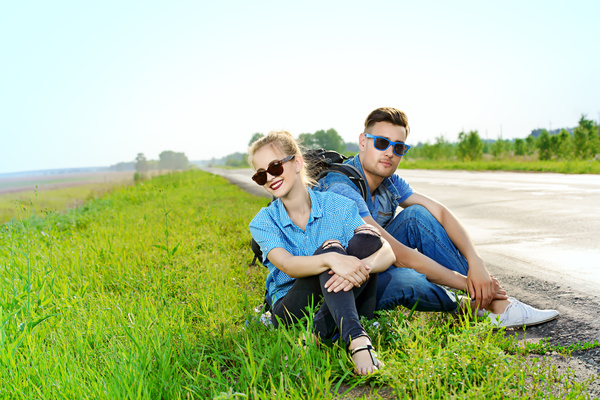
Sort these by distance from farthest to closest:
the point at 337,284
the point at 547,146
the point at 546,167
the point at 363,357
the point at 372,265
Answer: the point at 547,146, the point at 546,167, the point at 372,265, the point at 337,284, the point at 363,357

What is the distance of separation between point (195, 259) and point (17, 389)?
256cm

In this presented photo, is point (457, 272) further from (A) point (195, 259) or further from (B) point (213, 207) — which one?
(B) point (213, 207)

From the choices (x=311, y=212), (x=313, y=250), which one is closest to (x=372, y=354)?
(x=313, y=250)

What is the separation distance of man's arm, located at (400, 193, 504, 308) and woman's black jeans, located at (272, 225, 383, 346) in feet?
2.57

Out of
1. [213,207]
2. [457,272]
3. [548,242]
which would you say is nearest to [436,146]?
[213,207]

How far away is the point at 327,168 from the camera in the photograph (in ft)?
9.91

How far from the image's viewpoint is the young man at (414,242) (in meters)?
2.56

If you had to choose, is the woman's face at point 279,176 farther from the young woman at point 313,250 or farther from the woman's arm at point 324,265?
the woman's arm at point 324,265

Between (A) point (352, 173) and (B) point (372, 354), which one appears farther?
(A) point (352, 173)

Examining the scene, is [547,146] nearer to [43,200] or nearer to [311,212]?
[43,200]

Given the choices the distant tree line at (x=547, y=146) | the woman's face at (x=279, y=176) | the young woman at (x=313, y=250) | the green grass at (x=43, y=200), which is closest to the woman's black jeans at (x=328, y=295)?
the young woman at (x=313, y=250)

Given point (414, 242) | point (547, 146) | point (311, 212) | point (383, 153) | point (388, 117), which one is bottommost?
point (414, 242)

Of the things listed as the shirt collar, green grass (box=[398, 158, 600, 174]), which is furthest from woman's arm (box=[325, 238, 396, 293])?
green grass (box=[398, 158, 600, 174])

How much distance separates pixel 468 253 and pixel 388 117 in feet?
3.68
